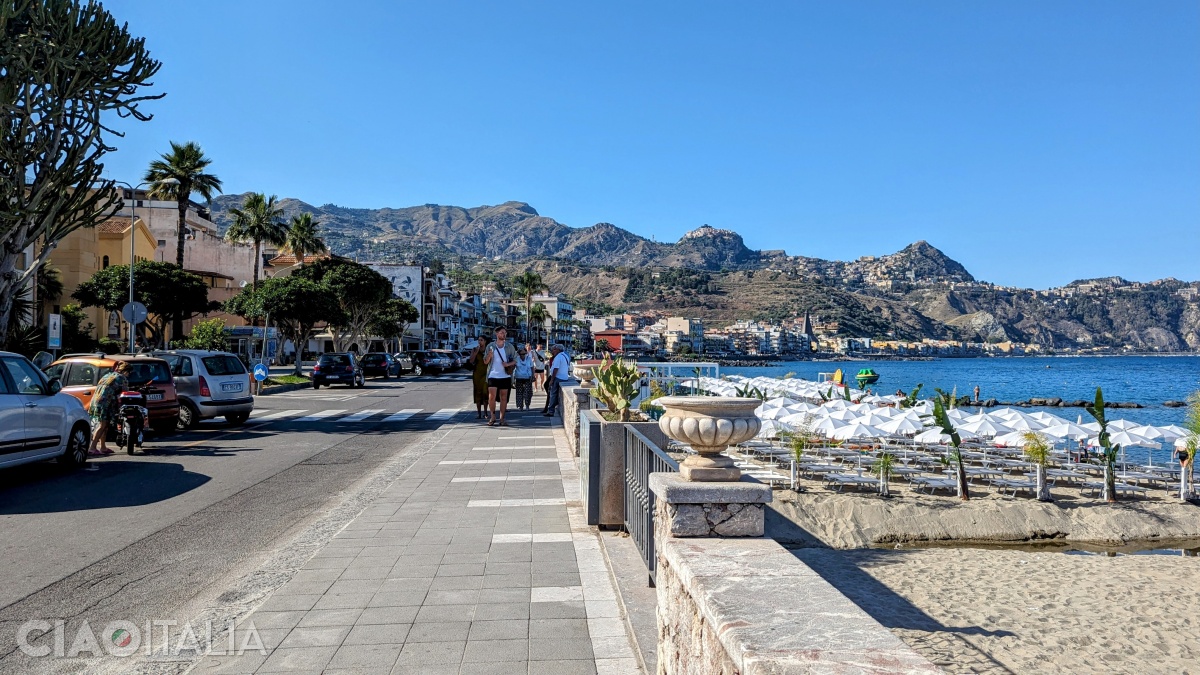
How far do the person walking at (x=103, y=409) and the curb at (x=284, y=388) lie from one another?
16.9 meters

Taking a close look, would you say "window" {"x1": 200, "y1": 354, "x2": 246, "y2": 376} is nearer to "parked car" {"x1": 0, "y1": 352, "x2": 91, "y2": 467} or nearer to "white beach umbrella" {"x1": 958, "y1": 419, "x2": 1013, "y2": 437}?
"parked car" {"x1": 0, "y1": 352, "x2": 91, "y2": 467}

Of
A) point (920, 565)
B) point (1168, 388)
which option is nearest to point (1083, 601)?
point (920, 565)

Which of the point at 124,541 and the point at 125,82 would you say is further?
the point at 125,82

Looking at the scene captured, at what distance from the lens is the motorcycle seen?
12969 millimetres

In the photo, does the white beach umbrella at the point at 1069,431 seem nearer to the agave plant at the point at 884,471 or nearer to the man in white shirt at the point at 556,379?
the agave plant at the point at 884,471

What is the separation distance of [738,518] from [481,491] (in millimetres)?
6056

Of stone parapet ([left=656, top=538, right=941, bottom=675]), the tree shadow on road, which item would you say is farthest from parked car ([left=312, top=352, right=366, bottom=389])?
stone parapet ([left=656, top=538, right=941, bottom=675])

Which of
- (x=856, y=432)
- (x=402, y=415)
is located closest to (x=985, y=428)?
(x=856, y=432)

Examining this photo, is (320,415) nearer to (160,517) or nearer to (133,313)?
(133,313)

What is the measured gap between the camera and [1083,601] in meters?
10.4

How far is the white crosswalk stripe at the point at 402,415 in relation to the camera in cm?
2012

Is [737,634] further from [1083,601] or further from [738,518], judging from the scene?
[1083,601]

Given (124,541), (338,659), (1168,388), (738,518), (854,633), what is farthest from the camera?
(1168,388)

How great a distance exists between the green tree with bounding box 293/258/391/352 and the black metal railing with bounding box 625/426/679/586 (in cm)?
4469
